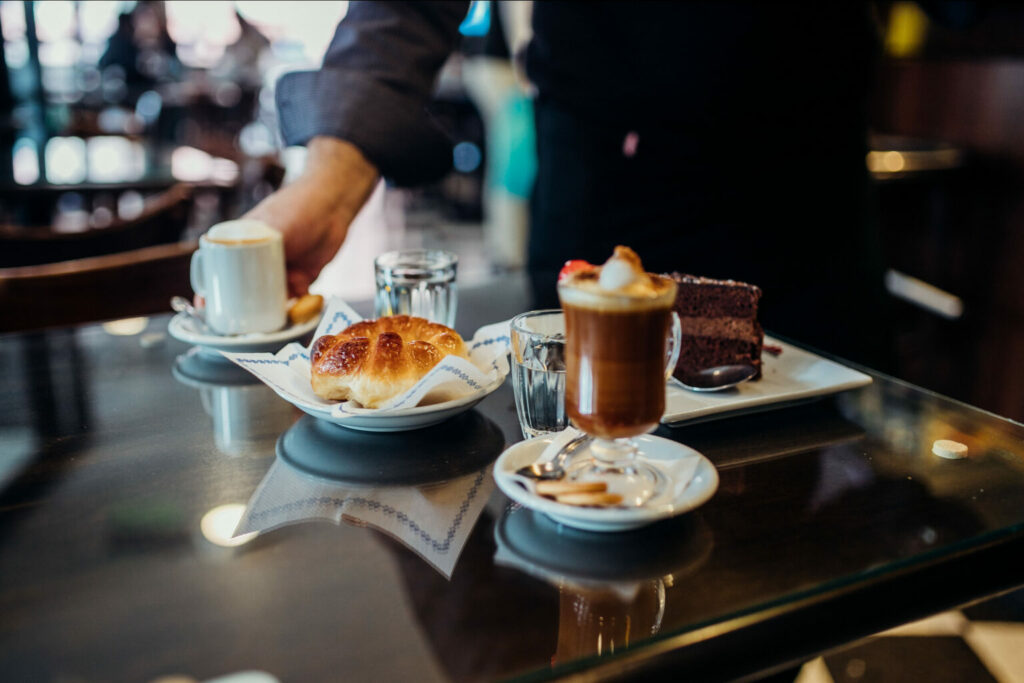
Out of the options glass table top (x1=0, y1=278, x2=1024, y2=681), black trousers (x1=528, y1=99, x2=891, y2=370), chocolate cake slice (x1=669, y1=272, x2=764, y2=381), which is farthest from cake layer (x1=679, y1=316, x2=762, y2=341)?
black trousers (x1=528, y1=99, x2=891, y2=370)

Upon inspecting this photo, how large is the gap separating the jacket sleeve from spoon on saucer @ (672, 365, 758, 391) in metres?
0.79

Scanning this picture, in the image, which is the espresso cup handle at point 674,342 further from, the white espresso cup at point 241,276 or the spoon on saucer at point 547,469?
the white espresso cup at point 241,276

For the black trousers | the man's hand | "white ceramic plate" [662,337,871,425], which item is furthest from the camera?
the black trousers

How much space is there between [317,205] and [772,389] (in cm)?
84

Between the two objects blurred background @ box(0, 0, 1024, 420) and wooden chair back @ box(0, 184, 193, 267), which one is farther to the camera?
blurred background @ box(0, 0, 1024, 420)

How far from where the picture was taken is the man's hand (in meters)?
1.42

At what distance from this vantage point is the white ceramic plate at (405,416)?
0.86m

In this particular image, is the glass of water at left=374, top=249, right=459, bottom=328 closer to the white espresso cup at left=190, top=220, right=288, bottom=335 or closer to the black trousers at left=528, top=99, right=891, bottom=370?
the white espresso cup at left=190, top=220, right=288, bottom=335

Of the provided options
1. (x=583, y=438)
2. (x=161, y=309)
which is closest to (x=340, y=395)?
(x=583, y=438)

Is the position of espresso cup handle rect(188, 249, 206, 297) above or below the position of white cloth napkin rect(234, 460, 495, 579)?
above

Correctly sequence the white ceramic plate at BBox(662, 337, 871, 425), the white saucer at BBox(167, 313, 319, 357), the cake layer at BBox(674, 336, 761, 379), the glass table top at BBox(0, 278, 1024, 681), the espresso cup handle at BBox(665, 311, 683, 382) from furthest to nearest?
the white saucer at BBox(167, 313, 319, 357), the cake layer at BBox(674, 336, 761, 379), the white ceramic plate at BBox(662, 337, 871, 425), the espresso cup handle at BBox(665, 311, 683, 382), the glass table top at BBox(0, 278, 1024, 681)

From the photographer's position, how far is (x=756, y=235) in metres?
1.60

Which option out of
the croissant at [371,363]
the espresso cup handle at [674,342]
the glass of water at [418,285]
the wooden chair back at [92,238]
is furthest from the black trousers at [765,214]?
the wooden chair back at [92,238]

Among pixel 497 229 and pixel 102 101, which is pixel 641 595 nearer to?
pixel 497 229
